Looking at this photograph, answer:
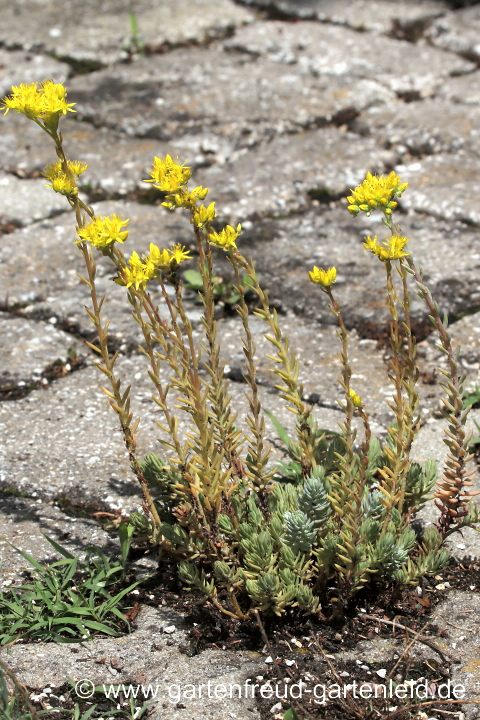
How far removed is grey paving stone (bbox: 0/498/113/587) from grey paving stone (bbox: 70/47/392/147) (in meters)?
2.14

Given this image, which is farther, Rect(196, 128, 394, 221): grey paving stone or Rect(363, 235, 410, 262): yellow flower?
Rect(196, 128, 394, 221): grey paving stone

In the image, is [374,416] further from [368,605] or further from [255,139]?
[255,139]

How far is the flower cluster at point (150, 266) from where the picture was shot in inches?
65.3

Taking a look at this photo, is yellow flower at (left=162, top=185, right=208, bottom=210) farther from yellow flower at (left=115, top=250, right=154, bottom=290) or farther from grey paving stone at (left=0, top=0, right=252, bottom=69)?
grey paving stone at (left=0, top=0, right=252, bottom=69)

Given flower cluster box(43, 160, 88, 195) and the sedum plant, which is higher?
flower cluster box(43, 160, 88, 195)

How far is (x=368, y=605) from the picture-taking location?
194 centimetres

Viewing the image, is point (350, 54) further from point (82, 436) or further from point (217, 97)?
point (82, 436)

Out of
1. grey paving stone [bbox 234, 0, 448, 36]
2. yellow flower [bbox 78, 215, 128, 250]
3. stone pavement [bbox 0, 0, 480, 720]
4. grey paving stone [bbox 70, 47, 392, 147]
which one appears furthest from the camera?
grey paving stone [bbox 234, 0, 448, 36]

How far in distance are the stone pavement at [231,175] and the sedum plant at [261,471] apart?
0.19m

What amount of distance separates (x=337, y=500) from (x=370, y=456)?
9.8 inches

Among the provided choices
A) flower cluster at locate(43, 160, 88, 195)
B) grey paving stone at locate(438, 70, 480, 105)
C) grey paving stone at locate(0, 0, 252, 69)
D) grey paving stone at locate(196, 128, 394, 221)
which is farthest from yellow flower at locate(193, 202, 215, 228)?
grey paving stone at locate(0, 0, 252, 69)

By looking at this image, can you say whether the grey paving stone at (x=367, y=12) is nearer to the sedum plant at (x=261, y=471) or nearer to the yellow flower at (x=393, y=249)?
the sedum plant at (x=261, y=471)

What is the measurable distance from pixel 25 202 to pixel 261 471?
6.56 feet

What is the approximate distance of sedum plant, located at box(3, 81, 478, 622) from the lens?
169 centimetres
